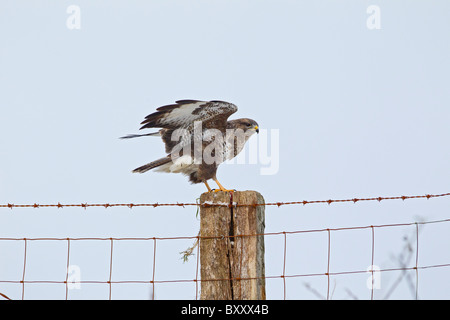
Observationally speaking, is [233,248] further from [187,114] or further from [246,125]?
[246,125]

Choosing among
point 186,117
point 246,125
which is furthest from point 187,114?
point 246,125

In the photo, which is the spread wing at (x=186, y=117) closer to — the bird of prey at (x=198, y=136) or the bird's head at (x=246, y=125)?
the bird of prey at (x=198, y=136)

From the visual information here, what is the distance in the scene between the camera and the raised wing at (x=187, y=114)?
6.22m

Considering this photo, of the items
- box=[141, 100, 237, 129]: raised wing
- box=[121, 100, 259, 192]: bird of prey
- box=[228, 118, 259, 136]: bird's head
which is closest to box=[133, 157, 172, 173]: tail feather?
box=[121, 100, 259, 192]: bird of prey

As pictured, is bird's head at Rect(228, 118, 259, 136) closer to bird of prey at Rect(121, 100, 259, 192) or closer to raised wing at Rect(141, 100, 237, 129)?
bird of prey at Rect(121, 100, 259, 192)

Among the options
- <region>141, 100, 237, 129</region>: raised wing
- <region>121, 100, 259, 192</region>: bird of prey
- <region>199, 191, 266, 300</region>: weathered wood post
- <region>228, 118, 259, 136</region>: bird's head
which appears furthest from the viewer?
<region>228, 118, 259, 136</region>: bird's head

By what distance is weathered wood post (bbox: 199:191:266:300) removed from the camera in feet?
11.7

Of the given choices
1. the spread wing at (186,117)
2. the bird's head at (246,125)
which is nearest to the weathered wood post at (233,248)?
the spread wing at (186,117)

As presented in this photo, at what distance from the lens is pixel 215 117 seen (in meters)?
6.64

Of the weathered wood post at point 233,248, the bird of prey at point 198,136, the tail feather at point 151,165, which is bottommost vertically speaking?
the weathered wood post at point 233,248

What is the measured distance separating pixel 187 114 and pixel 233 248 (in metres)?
2.96

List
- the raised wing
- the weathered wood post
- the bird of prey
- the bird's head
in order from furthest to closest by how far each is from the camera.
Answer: the bird's head < the bird of prey < the raised wing < the weathered wood post
